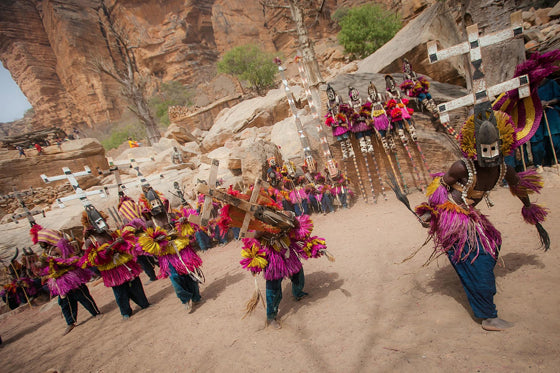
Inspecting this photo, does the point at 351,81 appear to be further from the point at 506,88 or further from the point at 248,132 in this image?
the point at 248,132

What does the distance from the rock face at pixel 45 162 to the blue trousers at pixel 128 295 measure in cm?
1212

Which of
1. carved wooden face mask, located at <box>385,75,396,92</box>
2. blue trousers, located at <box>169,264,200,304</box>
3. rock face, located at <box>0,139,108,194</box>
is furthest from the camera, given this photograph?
rock face, located at <box>0,139,108,194</box>

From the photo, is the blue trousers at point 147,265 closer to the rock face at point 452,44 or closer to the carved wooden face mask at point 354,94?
the carved wooden face mask at point 354,94

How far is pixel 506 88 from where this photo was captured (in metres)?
2.49

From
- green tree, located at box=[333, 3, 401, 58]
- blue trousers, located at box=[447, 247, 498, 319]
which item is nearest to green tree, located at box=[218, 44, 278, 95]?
green tree, located at box=[333, 3, 401, 58]

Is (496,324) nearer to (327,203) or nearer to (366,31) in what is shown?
(327,203)

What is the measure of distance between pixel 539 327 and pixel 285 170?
279 inches

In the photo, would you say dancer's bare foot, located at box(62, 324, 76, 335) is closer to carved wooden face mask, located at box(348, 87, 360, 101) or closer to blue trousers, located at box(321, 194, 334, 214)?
blue trousers, located at box(321, 194, 334, 214)

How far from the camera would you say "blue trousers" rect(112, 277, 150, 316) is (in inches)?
183

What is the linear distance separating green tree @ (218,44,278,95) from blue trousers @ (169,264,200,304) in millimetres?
24787

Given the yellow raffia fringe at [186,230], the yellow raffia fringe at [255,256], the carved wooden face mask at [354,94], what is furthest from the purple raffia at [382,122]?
the yellow raffia fringe at [186,230]

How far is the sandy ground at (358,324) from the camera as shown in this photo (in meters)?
2.10

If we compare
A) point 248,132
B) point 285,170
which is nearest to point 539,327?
point 285,170

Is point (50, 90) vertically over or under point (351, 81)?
over
